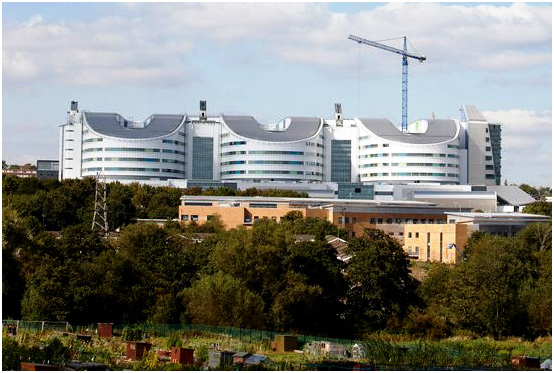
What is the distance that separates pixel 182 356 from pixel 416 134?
109064 mm

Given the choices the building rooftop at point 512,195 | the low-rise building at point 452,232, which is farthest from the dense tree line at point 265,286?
the building rooftop at point 512,195

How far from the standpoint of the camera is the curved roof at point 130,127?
133 meters

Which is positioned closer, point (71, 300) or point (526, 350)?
point (526, 350)

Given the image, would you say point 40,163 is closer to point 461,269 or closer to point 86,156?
point 86,156

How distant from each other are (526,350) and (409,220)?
2237 inches

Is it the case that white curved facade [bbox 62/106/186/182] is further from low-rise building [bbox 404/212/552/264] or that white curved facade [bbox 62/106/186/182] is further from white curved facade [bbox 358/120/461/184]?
low-rise building [bbox 404/212/552/264]

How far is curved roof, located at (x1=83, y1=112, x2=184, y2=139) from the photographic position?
133375mm

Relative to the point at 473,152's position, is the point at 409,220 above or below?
below

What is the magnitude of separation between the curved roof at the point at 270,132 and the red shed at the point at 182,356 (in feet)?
339

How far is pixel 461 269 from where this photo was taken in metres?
48.1

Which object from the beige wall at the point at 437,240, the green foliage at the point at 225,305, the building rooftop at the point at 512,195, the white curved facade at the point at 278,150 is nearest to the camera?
the green foliage at the point at 225,305

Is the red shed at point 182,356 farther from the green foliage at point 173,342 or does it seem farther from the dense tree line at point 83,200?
the dense tree line at point 83,200

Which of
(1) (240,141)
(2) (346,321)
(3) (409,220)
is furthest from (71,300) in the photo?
(1) (240,141)

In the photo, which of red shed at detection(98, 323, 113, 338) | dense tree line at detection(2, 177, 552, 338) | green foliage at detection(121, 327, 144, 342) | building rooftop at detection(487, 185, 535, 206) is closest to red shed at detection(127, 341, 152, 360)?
green foliage at detection(121, 327, 144, 342)
